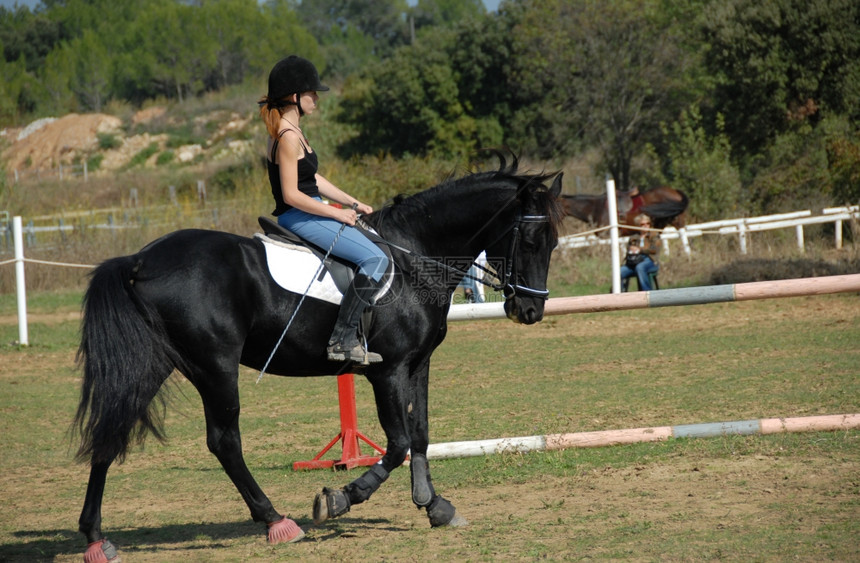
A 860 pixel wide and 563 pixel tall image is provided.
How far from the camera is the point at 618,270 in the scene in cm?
1644

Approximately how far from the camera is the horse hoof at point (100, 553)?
507 cm

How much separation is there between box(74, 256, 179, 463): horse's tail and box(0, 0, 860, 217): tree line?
62.4 ft

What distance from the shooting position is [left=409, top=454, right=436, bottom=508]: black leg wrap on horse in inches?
219

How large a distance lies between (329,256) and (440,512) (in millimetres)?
1791

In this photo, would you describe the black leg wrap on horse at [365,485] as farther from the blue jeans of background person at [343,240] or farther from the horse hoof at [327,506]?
the blue jeans of background person at [343,240]

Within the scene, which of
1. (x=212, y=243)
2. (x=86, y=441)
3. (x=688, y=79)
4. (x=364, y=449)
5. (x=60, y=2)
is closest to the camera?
(x=86, y=441)

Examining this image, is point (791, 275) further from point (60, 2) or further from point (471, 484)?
point (60, 2)

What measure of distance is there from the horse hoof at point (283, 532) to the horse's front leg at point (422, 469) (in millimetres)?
776

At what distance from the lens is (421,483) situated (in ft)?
18.4

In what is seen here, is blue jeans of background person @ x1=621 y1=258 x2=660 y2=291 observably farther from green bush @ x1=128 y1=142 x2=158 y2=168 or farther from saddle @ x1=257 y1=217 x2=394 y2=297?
green bush @ x1=128 y1=142 x2=158 y2=168

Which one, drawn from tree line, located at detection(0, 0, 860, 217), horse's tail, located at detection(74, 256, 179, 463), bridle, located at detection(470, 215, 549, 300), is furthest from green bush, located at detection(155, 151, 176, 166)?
bridle, located at detection(470, 215, 549, 300)

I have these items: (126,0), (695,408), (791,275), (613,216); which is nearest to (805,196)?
(791,275)

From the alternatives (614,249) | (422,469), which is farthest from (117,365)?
(614,249)

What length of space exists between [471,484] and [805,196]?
2259cm
